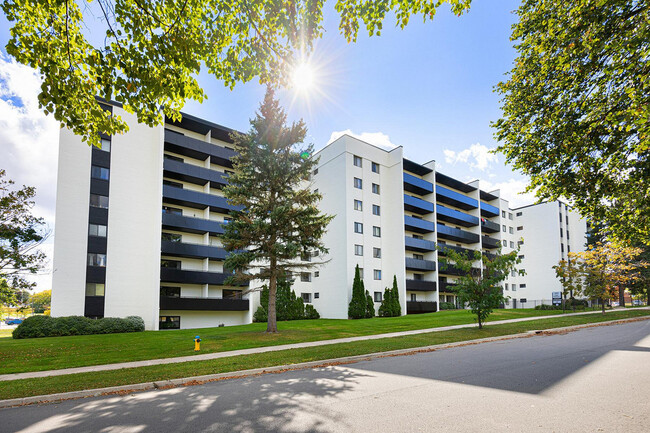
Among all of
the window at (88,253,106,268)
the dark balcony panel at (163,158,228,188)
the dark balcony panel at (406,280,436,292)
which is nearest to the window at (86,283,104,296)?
the window at (88,253,106,268)

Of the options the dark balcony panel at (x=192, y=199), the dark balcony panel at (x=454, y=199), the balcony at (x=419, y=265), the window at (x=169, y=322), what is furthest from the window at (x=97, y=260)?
the dark balcony panel at (x=454, y=199)

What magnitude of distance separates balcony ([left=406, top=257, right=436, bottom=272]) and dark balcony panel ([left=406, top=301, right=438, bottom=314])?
11.9ft

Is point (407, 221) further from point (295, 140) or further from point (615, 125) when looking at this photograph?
point (615, 125)

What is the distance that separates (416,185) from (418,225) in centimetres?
464

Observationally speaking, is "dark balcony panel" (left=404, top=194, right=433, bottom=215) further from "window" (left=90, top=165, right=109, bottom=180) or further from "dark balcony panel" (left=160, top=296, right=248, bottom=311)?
"window" (left=90, top=165, right=109, bottom=180)

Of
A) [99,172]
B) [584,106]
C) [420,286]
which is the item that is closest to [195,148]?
[99,172]

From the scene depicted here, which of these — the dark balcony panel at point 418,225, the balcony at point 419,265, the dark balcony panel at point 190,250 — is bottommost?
the balcony at point 419,265

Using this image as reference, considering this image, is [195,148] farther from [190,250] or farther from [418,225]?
[418,225]

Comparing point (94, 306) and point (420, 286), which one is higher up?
point (420, 286)

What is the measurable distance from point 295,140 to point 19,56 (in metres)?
16.0

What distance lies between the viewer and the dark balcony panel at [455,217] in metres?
45.5

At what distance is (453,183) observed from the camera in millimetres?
50781

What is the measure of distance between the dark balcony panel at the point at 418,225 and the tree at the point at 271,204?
21.4 m

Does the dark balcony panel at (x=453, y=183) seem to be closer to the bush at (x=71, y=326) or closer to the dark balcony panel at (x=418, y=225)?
the dark balcony panel at (x=418, y=225)
